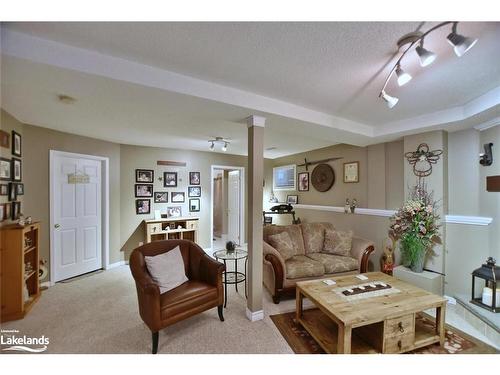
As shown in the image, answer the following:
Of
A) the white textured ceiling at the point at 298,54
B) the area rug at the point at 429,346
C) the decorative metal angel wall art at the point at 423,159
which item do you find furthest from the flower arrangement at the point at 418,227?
the white textured ceiling at the point at 298,54

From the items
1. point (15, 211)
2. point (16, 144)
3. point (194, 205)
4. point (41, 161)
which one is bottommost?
point (194, 205)

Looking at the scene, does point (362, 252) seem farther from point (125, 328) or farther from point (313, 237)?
point (125, 328)

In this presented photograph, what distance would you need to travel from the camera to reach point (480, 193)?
253 centimetres

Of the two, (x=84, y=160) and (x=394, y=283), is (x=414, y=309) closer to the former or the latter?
(x=394, y=283)

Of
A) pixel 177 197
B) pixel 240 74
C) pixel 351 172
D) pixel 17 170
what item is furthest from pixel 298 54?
pixel 177 197

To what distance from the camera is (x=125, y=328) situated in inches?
82.7

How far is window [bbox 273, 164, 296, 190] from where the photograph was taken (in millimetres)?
5309

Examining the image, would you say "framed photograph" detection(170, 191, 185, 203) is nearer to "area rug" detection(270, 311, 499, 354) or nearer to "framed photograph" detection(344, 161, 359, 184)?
"area rug" detection(270, 311, 499, 354)

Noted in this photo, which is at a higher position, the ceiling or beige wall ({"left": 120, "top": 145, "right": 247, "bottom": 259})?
the ceiling

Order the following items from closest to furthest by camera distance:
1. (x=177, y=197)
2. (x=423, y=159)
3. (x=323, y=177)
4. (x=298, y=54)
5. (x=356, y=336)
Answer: (x=298, y=54), (x=356, y=336), (x=423, y=159), (x=323, y=177), (x=177, y=197)

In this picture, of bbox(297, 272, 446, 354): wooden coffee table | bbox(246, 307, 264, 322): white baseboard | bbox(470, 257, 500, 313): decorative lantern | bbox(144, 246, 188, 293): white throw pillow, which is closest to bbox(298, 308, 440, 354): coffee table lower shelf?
bbox(297, 272, 446, 354): wooden coffee table

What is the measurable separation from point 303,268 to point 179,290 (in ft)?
5.02

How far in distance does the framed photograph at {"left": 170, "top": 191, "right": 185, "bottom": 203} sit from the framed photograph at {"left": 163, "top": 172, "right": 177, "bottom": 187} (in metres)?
0.18
